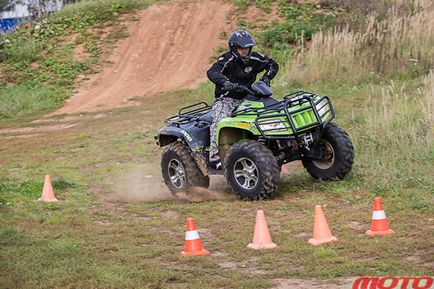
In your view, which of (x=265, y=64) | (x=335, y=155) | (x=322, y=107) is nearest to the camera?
(x=322, y=107)

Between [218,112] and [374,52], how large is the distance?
32.9 feet

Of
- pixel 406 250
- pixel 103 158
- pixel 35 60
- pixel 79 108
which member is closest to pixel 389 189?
pixel 406 250

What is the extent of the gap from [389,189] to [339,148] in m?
0.94

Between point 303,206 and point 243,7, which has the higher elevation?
point 243,7

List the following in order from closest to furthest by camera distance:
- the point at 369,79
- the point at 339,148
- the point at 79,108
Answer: the point at 339,148
the point at 369,79
the point at 79,108

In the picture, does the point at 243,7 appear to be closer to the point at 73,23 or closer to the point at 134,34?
the point at 134,34

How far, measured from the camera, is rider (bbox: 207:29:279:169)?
1033 centimetres

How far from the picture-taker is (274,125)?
9820 mm

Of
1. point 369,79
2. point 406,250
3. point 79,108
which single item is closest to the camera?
point 406,250

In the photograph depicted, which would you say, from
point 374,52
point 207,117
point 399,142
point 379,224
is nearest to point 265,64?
point 207,117

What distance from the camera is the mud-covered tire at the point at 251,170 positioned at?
9.73 metres

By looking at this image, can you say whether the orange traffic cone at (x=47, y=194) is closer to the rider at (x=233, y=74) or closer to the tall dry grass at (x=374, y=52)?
the rider at (x=233, y=74)

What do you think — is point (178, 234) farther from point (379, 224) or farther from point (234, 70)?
point (234, 70)

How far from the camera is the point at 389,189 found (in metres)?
9.72
